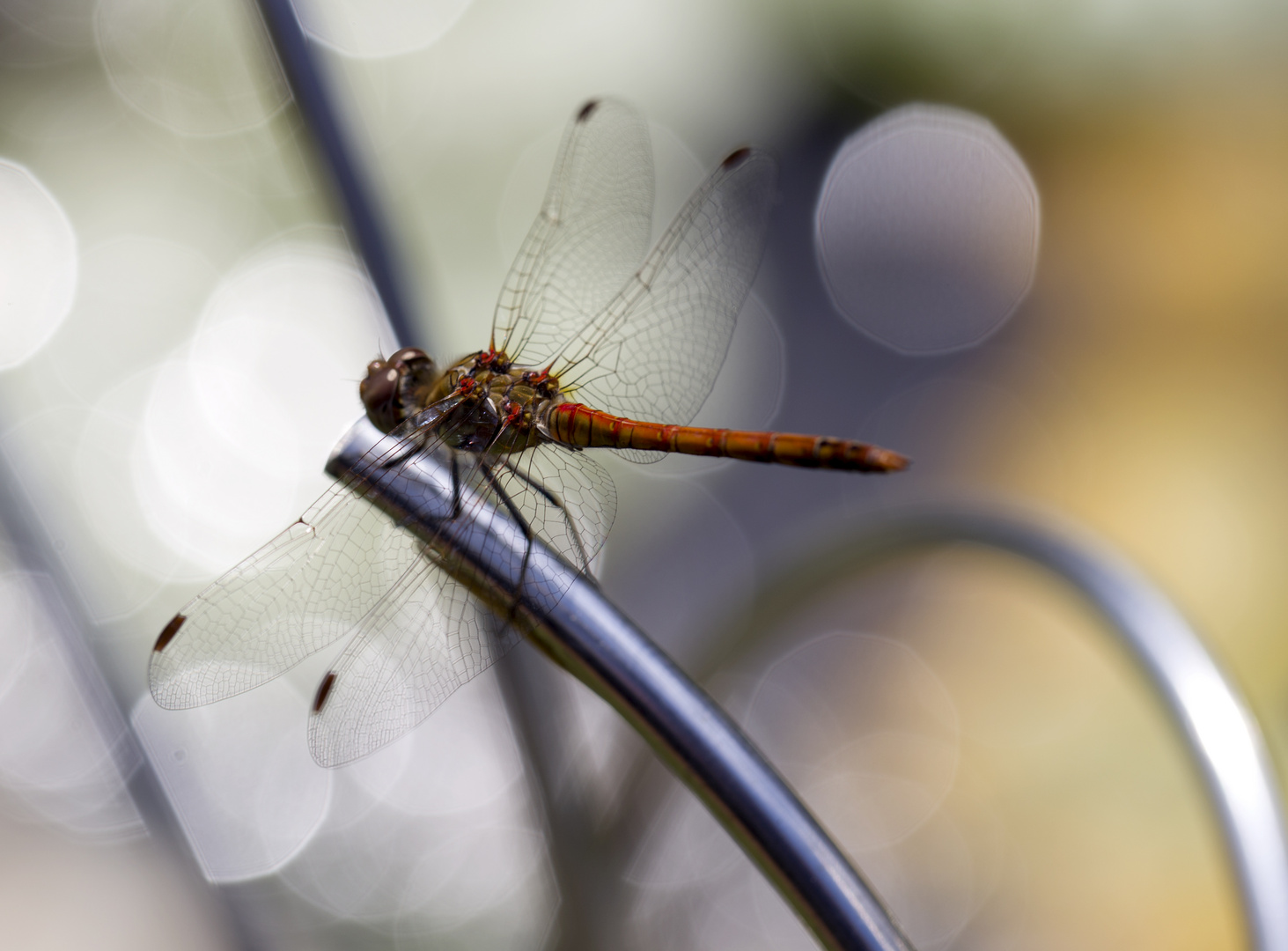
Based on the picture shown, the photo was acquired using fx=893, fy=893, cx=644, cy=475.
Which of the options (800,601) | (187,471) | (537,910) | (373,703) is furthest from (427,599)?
(187,471)

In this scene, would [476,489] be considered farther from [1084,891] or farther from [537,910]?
[1084,891]

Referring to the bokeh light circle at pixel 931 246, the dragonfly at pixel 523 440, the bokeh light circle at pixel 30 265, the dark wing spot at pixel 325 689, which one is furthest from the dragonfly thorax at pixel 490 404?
the bokeh light circle at pixel 931 246

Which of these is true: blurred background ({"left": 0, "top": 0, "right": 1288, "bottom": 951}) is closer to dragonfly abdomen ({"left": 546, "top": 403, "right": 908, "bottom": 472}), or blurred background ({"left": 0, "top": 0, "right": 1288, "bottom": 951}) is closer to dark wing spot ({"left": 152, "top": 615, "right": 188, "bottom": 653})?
dragonfly abdomen ({"left": 546, "top": 403, "right": 908, "bottom": 472})

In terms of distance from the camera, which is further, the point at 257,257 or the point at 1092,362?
the point at 1092,362

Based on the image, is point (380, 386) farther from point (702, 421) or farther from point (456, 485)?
point (702, 421)

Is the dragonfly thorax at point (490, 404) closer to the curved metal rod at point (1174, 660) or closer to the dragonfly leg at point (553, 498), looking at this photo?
the dragonfly leg at point (553, 498)
